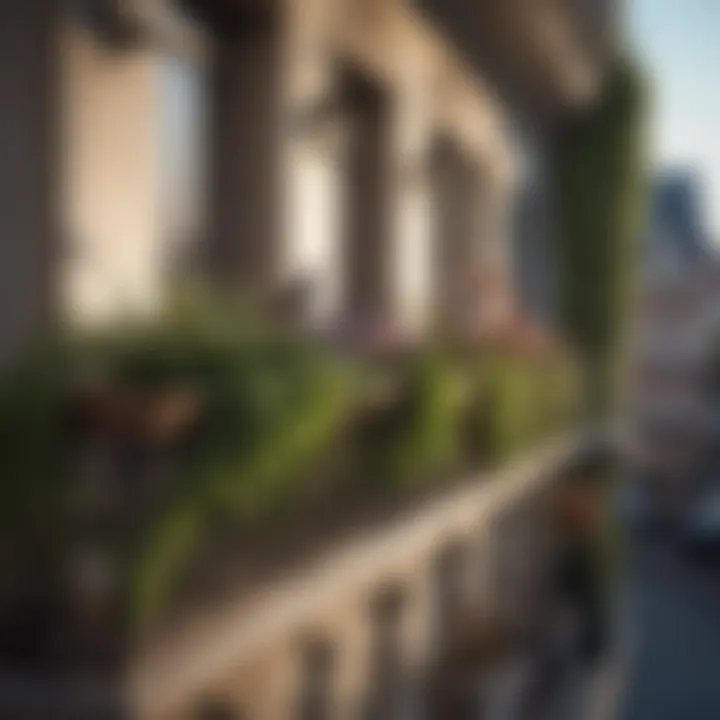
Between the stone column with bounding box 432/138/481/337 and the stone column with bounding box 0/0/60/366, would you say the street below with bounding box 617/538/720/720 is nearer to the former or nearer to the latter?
the stone column with bounding box 432/138/481/337

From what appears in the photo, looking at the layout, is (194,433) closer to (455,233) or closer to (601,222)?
(455,233)

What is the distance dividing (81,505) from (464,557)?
1.92ft

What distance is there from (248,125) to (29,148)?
0.29 meters

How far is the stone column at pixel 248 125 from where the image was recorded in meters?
0.99

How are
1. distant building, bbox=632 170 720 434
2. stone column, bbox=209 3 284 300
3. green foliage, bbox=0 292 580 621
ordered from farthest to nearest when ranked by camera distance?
stone column, bbox=209 3 284 300, distant building, bbox=632 170 720 434, green foliage, bbox=0 292 580 621

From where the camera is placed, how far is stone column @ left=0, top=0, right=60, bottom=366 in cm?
74

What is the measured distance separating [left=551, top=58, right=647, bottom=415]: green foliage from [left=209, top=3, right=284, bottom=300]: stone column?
32 centimetres

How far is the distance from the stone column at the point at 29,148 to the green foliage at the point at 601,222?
56 cm

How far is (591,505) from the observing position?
127 cm

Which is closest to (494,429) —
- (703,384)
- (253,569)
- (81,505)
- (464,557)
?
(464,557)

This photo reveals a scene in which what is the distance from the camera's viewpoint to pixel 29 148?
743 mm

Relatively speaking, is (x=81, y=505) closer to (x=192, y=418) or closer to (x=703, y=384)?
(x=192, y=418)

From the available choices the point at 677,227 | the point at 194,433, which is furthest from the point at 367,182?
the point at 194,433

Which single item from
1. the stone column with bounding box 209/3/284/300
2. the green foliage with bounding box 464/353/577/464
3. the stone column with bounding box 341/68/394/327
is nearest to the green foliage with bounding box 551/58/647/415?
the green foliage with bounding box 464/353/577/464
